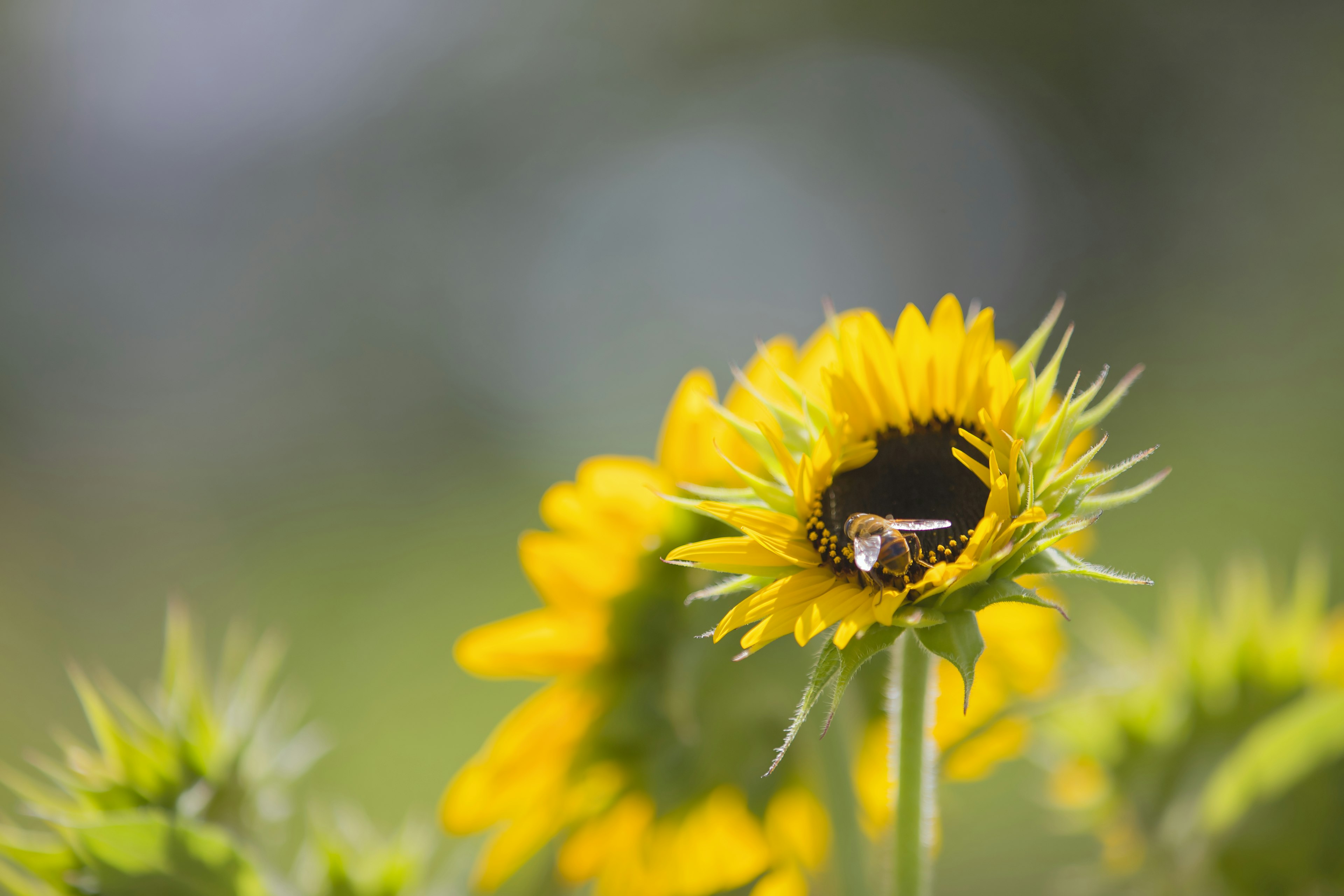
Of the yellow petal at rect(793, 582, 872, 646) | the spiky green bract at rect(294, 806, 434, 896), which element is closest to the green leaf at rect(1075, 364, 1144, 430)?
the yellow petal at rect(793, 582, 872, 646)

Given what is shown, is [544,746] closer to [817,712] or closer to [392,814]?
[817,712]

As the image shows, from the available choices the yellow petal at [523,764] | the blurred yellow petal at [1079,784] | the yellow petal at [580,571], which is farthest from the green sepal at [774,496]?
the blurred yellow petal at [1079,784]

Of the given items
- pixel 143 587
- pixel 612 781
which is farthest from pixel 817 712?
pixel 143 587

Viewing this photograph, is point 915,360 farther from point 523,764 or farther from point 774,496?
point 523,764

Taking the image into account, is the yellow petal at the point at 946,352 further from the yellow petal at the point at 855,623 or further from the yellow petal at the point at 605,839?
the yellow petal at the point at 605,839

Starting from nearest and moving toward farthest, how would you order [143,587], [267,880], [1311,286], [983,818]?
[267,880], [983,818], [143,587], [1311,286]

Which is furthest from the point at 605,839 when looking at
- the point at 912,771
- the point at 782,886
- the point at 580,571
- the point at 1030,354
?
the point at 1030,354
